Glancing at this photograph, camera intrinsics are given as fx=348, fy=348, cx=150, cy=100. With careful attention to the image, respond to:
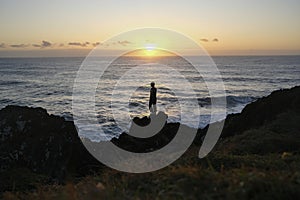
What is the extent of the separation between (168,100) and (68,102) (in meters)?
12.5

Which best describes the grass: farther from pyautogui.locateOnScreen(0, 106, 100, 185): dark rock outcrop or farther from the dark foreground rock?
pyautogui.locateOnScreen(0, 106, 100, 185): dark rock outcrop

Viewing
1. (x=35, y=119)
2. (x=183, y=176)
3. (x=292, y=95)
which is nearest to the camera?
(x=183, y=176)

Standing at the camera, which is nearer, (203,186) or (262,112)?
(203,186)

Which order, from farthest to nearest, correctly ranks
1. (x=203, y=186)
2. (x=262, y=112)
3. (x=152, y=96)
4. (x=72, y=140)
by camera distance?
(x=262, y=112) → (x=152, y=96) → (x=72, y=140) → (x=203, y=186)

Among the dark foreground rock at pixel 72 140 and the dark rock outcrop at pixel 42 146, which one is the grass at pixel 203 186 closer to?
the dark foreground rock at pixel 72 140

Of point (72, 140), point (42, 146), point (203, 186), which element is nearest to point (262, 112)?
point (72, 140)

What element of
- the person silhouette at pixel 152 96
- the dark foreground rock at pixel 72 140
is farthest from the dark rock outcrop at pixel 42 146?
the person silhouette at pixel 152 96

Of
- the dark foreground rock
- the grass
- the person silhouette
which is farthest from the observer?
the person silhouette

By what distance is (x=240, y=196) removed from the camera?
4984mm

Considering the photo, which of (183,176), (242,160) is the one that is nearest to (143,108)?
(242,160)

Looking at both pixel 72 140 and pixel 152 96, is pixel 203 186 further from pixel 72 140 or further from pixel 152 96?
pixel 152 96

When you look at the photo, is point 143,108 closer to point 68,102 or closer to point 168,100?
point 168,100

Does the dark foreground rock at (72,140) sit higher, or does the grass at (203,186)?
the grass at (203,186)

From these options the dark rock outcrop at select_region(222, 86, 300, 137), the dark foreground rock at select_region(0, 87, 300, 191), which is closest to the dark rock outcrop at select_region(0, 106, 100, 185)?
the dark foreground rock at select_region(0, 87, 300, 191)
